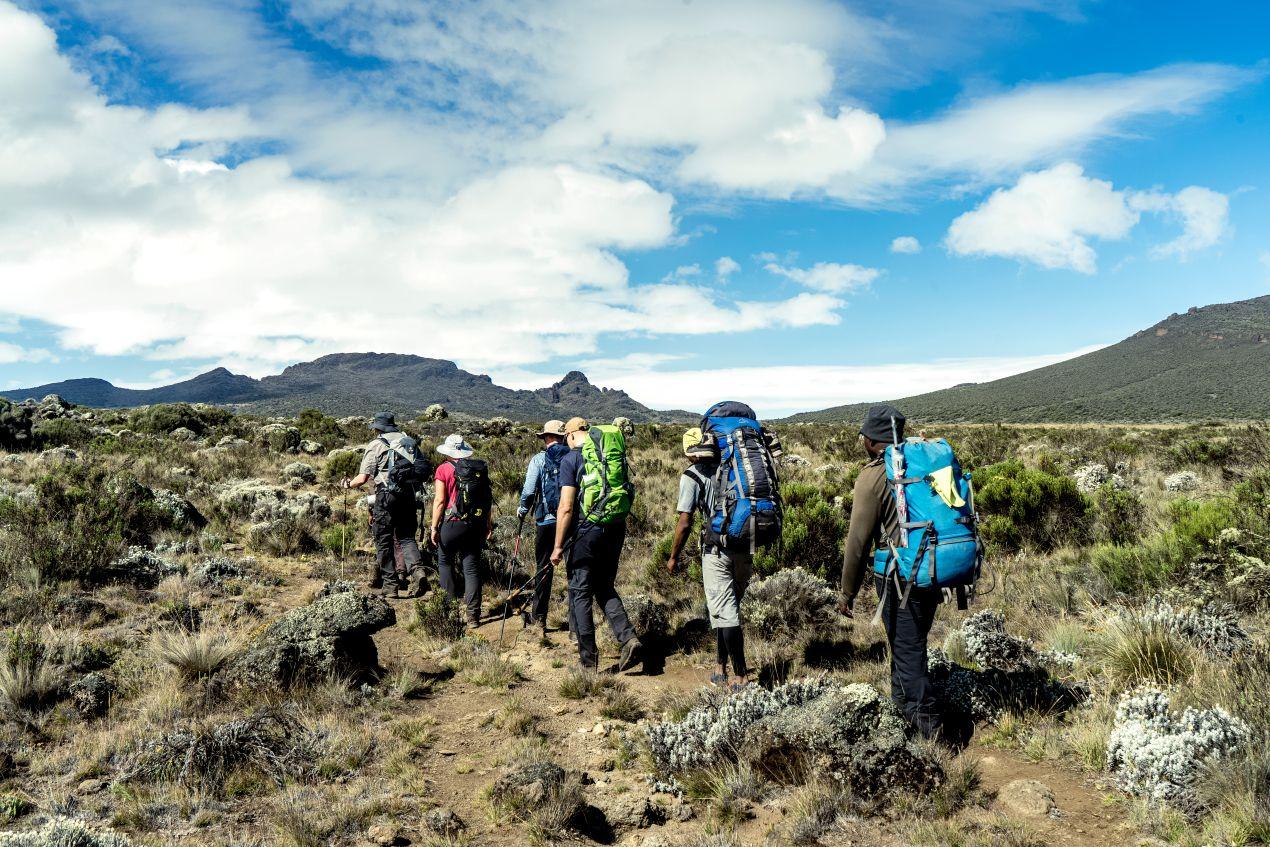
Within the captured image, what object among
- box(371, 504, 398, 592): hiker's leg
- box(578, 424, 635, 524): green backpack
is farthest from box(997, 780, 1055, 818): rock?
box(371, 504, 398, 592): hiker's leg

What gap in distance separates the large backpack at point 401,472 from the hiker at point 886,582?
20.2 ft

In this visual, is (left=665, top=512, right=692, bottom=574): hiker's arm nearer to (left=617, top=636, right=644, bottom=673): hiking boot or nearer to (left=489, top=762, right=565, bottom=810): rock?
(left=617, top=636, right=644, bottom=673): hiking boot

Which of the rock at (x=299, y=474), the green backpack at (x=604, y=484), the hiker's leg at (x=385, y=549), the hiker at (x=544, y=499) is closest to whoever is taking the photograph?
the green backpack at (x=604, y=484)

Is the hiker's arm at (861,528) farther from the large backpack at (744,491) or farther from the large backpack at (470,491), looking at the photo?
the large backpack at (470,491)

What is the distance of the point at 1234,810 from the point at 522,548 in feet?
29.9

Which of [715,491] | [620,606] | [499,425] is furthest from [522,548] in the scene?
[499,425]

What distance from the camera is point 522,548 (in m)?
10.9

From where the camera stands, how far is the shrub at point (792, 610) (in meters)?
6.70

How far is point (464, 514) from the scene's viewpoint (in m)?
7.77

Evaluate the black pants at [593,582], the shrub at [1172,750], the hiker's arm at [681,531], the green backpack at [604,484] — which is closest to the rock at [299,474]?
the black pants at [593,582]

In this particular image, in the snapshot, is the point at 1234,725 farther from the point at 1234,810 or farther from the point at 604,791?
the point at 604,791

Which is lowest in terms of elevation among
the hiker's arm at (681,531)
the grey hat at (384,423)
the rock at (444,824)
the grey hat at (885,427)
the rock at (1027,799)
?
the rock at (1027,799)

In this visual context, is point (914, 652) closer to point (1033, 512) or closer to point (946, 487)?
point (946, 487)

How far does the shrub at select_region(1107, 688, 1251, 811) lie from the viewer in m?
3.33
